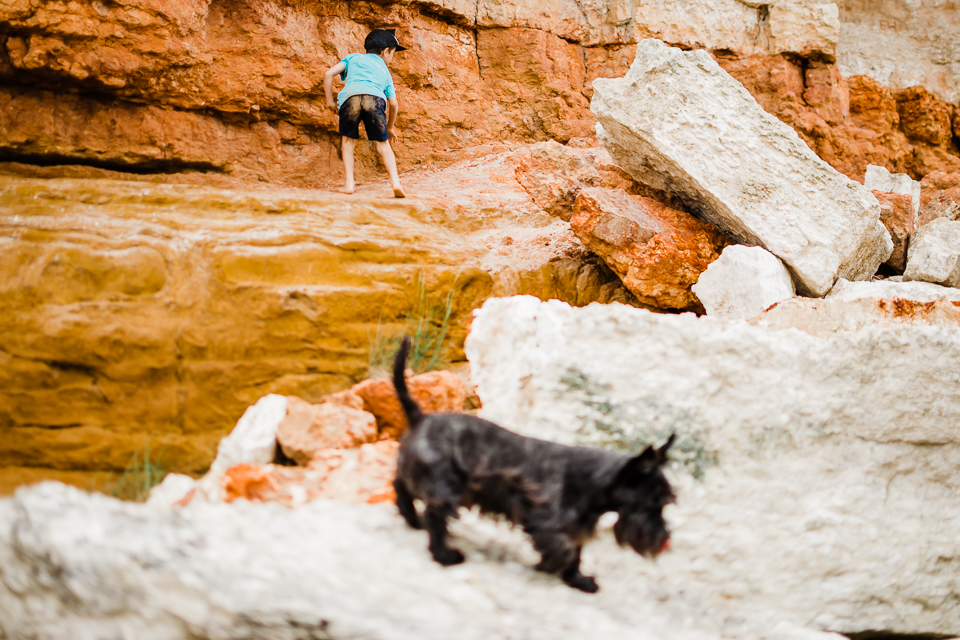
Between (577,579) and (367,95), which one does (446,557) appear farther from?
(367,95)

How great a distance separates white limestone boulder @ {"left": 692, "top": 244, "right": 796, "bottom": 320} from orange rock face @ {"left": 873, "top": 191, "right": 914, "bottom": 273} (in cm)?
187

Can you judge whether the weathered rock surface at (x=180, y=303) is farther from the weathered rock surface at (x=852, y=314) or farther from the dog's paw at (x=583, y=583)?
the dog's paw at (x=583, y=583)

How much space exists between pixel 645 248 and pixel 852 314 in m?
1.40

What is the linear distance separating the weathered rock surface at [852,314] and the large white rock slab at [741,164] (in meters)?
0.74

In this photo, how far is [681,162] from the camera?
4781mm

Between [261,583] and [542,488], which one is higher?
[542,488]

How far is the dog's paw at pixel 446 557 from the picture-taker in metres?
2.26

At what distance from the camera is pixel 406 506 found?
2441 millimetres

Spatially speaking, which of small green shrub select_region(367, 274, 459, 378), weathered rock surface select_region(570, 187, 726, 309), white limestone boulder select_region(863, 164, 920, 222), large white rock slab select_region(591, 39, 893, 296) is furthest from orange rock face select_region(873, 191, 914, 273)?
small green shrub select_region(367, 274, 459, 378)

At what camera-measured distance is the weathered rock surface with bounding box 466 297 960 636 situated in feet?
9.69

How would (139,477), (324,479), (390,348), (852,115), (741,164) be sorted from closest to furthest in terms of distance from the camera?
(324,479) → (139,477) → (390,348) → (741,164) → (852,115)

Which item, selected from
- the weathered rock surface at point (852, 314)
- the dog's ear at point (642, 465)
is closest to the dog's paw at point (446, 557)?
the dog's ear at point (642, 465)

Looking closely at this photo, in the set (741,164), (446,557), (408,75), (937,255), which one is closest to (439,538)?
(446,557)

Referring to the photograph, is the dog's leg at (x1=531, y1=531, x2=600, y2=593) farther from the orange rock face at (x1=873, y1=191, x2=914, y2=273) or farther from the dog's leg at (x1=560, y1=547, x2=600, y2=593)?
the orange rock face at (x1=873, y1=191, x2=914, y2=273)
